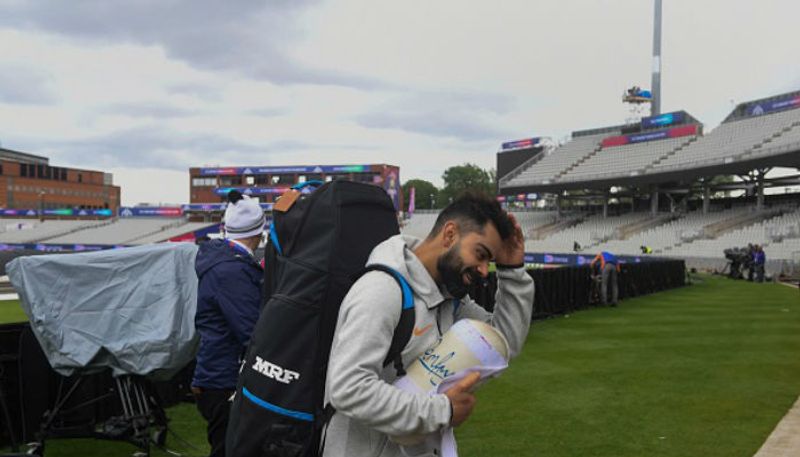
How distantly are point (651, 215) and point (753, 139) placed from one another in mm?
8726

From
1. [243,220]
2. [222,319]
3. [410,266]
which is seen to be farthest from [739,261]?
[410,266]

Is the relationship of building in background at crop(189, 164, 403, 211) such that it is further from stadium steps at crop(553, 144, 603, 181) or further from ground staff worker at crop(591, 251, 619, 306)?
ground staff worker at crop(591, 251, 619, 306)

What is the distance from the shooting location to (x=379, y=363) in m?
1.78

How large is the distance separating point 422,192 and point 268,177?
53.4 m

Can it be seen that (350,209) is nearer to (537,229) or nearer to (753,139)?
(753,139)

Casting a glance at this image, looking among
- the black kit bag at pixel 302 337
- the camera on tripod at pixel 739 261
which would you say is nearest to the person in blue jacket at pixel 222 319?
the black kit bag at pixel 302 337

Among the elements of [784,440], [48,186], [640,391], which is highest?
[48,186]

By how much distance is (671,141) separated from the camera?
4881 cm

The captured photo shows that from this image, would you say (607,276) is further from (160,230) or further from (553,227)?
(160,230)

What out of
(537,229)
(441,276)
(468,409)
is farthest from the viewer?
(537,229)

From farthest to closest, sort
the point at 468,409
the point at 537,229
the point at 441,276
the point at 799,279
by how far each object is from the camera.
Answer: the point at 537,229, the point at 799,279, the point at 441,276, the point at 468,409

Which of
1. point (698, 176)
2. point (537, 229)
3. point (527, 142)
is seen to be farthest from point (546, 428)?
point (527, 142)

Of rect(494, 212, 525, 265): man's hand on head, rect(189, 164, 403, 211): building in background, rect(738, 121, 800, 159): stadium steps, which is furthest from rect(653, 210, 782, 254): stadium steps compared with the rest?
rect(494, 212, 525, 265): man's hand on head

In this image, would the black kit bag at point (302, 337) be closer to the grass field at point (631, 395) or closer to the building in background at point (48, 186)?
the grass field at point (631, 395)
